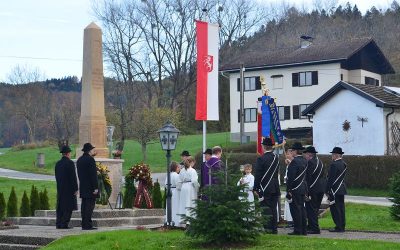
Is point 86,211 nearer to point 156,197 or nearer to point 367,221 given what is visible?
point 156,197

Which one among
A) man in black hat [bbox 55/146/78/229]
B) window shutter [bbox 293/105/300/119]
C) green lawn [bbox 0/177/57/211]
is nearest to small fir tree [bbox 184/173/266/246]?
man in black hat [bbox 55/146/78/229]

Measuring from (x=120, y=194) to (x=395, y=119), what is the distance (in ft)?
78.1

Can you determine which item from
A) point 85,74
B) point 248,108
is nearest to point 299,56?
point 248,108

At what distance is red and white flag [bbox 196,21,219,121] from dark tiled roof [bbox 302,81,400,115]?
21.5m

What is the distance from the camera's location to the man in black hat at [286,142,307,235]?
15.9m

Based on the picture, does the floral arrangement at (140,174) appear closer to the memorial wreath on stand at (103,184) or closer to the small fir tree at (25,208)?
the memorial wreath on stand at (103,184)

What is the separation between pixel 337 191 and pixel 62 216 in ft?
21.9

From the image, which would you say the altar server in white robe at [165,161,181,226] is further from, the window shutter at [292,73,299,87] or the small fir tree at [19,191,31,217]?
the window shutter at [292,73,299,87]

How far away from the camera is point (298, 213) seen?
52.0 ft

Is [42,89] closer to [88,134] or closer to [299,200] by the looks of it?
[88,134]

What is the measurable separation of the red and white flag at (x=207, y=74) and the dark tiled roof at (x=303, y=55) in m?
39.9


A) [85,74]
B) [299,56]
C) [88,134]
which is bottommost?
[88,134]

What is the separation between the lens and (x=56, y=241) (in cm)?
1574

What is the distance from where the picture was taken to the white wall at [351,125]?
41219 mm
